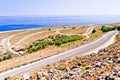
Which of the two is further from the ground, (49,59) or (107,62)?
(107,62)

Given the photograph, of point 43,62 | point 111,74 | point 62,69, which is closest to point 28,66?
point 43,62

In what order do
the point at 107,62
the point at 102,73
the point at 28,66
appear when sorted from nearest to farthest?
the point at 102,73 → the point at 107,62 → the point at 28,66

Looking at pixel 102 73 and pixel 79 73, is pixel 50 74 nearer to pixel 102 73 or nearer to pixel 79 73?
pixel 79 73

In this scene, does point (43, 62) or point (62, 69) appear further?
point (43, 62)

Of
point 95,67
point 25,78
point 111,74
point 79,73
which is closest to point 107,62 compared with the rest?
point 95,67

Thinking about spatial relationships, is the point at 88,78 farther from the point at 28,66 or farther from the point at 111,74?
the point at 28,66

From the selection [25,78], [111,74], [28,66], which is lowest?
[28,66]

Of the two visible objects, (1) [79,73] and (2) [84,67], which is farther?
(2) [84,67]

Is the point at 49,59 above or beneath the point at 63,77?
beneath

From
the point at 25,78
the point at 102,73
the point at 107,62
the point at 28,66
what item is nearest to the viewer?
the point at 102,73
